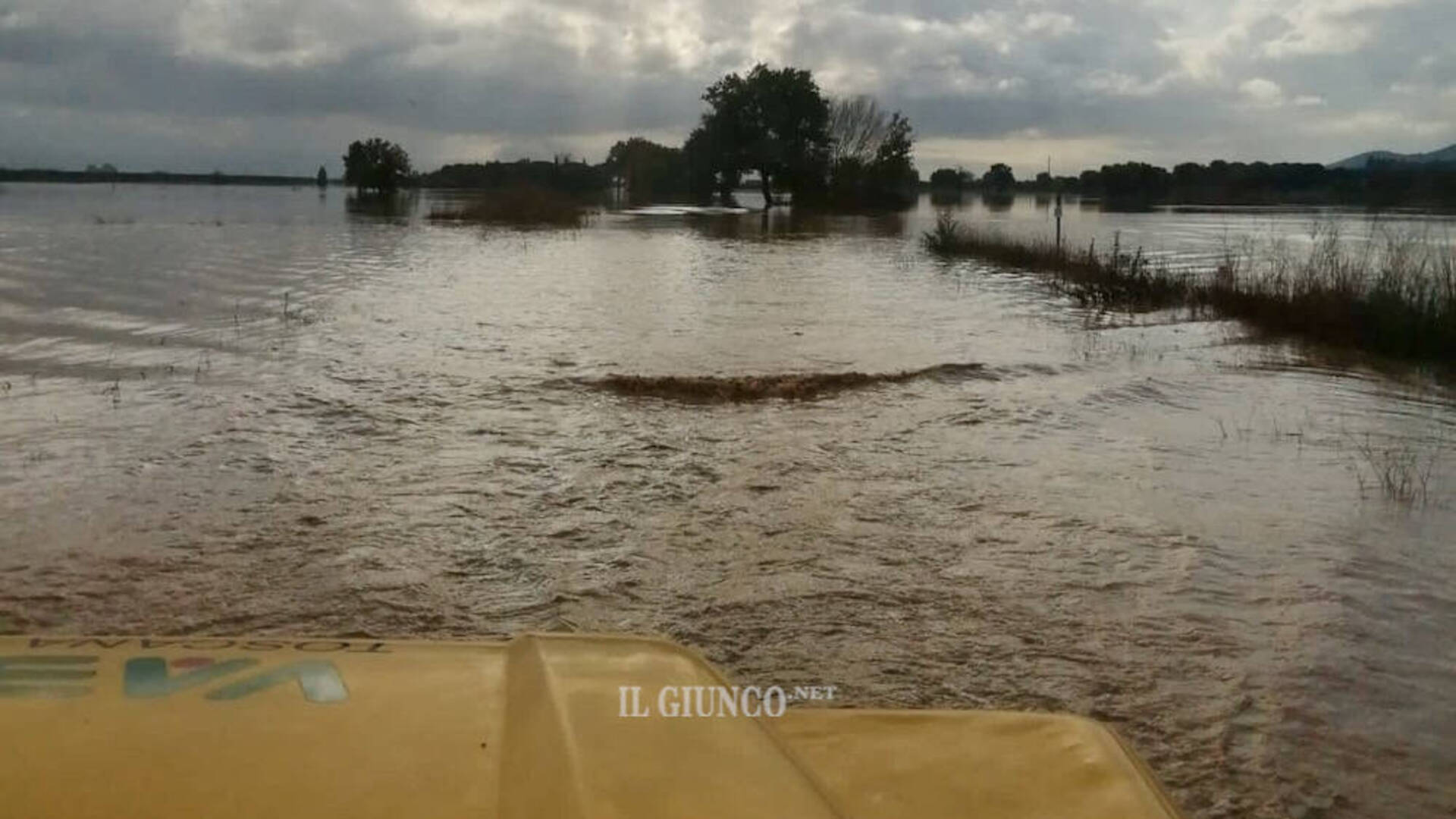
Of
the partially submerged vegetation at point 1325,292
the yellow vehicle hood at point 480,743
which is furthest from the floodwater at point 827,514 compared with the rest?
the yellow vehicle hood at point 480,743

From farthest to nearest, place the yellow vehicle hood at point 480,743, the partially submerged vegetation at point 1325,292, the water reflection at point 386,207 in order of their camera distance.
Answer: the water reflection at point 386,207
the partially submerged vegetation at point 1325,292
the yellow vehicle hood at point 480,743

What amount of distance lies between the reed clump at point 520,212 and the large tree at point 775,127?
101 feet

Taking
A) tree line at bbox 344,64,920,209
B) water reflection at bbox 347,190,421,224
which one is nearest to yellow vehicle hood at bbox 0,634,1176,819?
water reflection at bbox 347,190,421,224

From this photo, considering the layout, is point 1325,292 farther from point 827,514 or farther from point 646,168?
point 646,168

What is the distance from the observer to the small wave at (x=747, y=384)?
11.8 meters

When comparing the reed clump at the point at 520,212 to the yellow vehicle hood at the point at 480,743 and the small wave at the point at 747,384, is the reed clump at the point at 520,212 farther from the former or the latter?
the yellow vehicle hood at the point at 480,743

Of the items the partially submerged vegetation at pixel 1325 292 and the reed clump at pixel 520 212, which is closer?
the partially submerged vegetation at pixel 1325 292

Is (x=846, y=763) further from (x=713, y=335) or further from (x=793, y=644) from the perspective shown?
(x=713, y=335)

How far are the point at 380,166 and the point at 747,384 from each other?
94436 millimetres

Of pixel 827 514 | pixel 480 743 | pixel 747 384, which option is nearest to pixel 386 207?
pixel 747 384

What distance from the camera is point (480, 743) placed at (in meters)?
2.29

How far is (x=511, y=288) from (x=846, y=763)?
2107 cm

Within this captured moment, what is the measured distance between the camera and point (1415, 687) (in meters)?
5.00

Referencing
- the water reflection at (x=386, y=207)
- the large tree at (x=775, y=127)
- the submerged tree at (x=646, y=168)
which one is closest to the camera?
the water reflection at (x=386, y=207)
